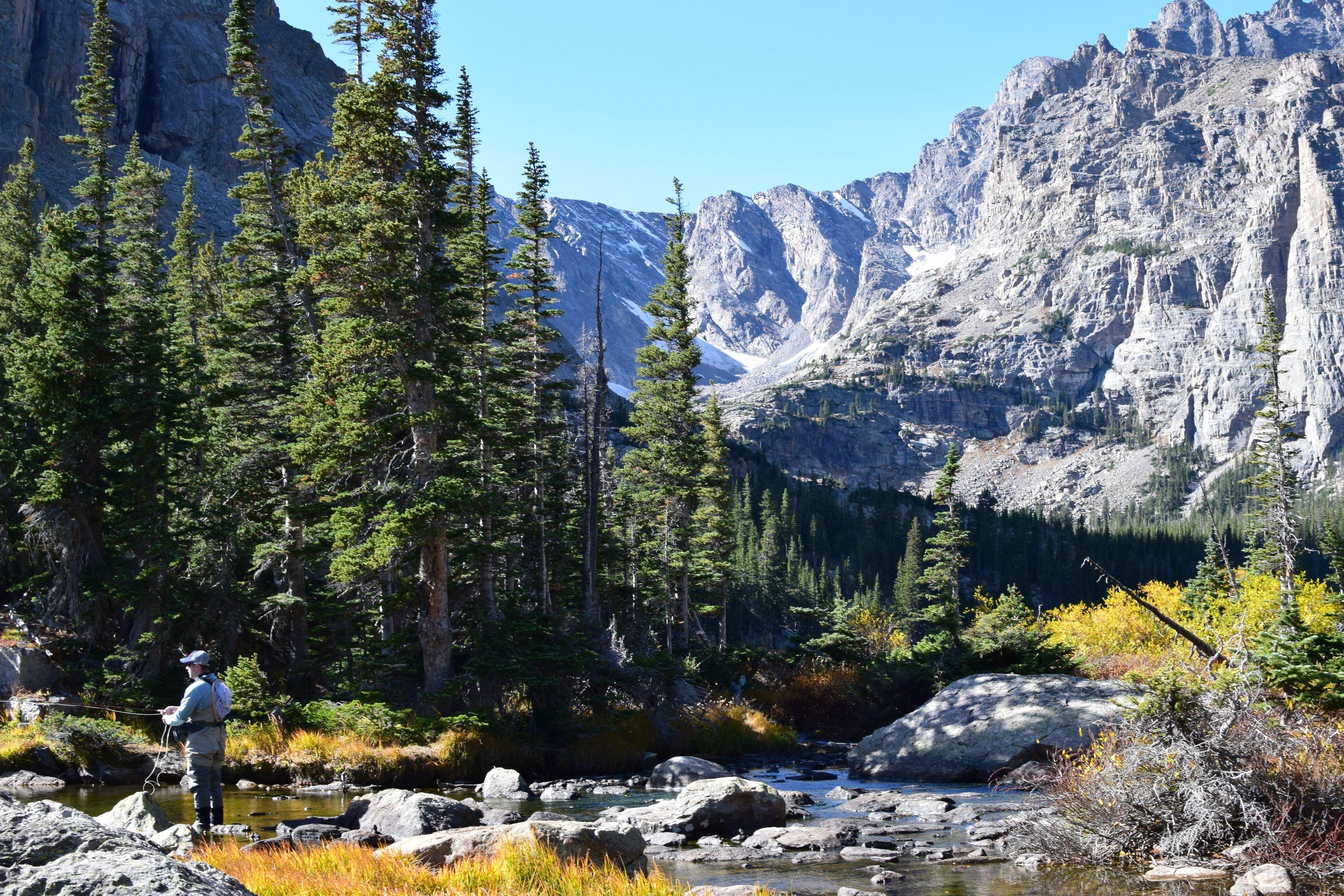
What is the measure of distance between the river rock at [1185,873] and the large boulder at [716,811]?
661cm

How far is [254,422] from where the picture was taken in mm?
27500

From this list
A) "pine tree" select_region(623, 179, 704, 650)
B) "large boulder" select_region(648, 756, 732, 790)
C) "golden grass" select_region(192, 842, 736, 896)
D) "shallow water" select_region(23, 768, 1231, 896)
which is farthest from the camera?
"pine tree" select_region(623, 179, 704, 650)

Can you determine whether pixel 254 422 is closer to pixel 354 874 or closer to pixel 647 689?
pixel 647 689

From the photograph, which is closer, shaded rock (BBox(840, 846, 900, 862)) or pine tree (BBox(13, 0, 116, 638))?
shaded rock (BBox(840, 846, 900, 862))

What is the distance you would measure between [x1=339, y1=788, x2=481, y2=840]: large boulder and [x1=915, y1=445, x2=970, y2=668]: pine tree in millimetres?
23964

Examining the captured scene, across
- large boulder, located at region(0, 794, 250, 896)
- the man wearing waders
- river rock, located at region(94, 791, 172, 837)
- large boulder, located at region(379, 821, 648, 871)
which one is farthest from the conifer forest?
large boulder, located at region(0, 794, 250, 896)

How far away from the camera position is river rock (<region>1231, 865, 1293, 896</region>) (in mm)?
10109

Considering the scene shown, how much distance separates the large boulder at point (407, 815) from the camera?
1366 cm

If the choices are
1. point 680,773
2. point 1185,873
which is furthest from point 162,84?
point 1185,873

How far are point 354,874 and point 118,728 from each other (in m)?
15.6

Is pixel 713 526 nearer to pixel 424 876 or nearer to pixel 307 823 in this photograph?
pixel 307 823

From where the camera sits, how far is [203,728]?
12.6 m

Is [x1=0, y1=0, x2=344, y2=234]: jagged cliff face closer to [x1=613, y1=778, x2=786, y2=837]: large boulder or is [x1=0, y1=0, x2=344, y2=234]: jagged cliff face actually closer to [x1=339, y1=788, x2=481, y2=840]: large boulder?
[x1=339, y1=788, x2=481, y2=840]: large boulder

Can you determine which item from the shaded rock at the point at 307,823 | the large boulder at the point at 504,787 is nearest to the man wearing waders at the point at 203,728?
the shaded rock at the point at 307,823
